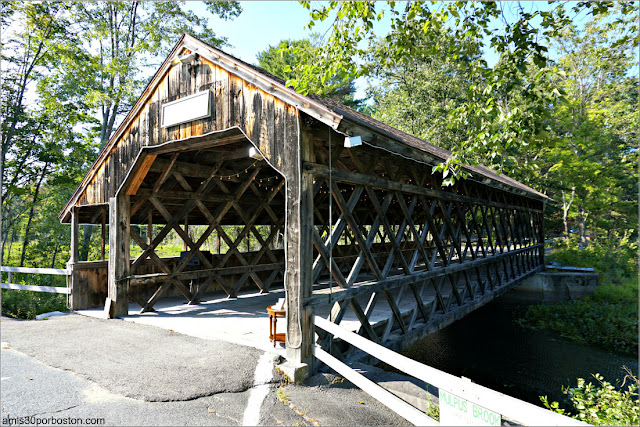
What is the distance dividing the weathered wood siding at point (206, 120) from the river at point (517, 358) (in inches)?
282

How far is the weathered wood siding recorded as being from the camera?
5.38 m

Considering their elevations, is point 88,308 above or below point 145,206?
below

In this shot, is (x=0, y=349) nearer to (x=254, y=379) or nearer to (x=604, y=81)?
(x=254, y=379)

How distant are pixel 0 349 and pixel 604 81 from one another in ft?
116

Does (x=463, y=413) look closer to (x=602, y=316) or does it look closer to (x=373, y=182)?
(x=373, y=182)

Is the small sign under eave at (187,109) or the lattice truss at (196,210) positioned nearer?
the small sign under eave at (187,109)

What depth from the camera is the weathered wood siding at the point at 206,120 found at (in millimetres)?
5383

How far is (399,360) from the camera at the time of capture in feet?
12.2

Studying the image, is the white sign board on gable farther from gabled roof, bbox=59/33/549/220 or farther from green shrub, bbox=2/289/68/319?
green shrub, bbox=2/289/68/319

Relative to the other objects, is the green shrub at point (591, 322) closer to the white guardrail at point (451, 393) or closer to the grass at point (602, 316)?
the grass at point (602, 316)

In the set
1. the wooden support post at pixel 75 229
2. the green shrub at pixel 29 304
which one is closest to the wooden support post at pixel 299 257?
the wooden support post at pixel 75 229

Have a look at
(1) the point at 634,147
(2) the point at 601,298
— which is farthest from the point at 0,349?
(1) the point at 634,147

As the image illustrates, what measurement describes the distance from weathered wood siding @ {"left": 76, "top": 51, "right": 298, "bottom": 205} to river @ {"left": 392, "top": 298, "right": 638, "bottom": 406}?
717cm

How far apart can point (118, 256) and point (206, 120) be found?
12.3 ft
